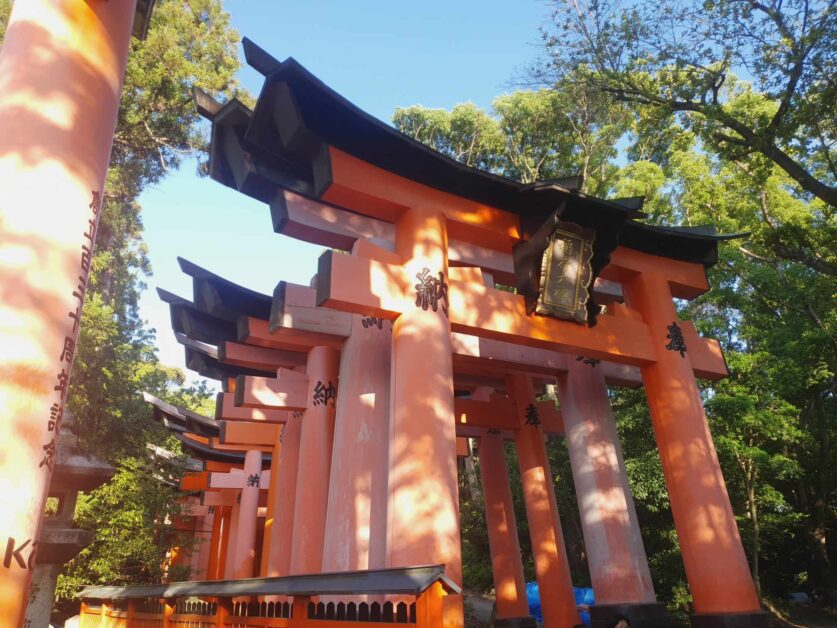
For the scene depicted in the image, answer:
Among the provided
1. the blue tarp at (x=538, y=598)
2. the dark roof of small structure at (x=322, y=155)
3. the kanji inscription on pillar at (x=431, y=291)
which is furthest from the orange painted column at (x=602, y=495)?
the blue tarp at (x=538, y=598)

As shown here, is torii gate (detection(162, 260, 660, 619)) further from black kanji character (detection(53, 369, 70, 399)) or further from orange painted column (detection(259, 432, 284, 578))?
black kanji character (detection(53, 369, 70, 399))

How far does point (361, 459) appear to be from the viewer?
748 centimetres

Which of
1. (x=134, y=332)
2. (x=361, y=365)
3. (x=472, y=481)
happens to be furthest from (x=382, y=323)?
(x=134, y=332)

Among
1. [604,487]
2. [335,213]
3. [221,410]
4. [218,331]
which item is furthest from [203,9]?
[604,487]

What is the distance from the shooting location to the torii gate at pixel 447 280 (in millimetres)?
5648

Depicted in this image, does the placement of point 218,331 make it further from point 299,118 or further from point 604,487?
point 604,487

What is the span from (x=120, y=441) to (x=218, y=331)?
7827 millimetres

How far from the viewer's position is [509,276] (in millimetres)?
8344

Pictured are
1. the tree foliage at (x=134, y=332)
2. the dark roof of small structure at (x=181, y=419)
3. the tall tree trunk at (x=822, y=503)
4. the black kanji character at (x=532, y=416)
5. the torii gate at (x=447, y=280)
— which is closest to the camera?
the torii gate at (x=447, y=280)

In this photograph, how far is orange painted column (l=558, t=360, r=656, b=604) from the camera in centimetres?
840

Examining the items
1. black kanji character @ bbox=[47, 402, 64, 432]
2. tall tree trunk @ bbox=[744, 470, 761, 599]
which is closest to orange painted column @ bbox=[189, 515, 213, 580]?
tall tree trunk @ bbox=[744, 470, 761, 599]

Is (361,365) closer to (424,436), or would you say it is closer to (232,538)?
(424,436)

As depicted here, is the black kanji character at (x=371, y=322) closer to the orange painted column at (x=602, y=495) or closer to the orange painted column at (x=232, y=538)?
the orange painted column at (x=602, y=495)

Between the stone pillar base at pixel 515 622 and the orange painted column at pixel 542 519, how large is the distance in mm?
962
